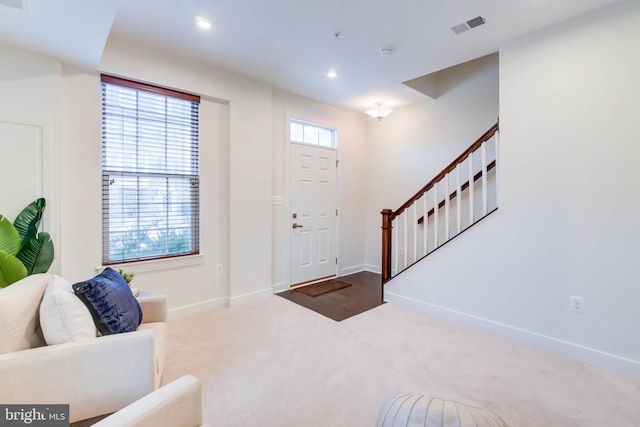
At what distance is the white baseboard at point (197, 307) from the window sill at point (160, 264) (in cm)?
45

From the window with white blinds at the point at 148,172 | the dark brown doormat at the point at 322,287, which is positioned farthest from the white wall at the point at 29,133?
the dark brown doormat at the point at 322,287

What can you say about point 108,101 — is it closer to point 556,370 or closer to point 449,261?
point 449,261

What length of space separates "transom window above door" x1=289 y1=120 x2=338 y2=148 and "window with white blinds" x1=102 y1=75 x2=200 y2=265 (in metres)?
1.39

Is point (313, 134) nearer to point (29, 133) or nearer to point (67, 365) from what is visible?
point (29, 133)

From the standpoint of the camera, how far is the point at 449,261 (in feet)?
10.4

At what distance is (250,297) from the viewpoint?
3.66 metres

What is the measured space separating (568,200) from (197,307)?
366 cm

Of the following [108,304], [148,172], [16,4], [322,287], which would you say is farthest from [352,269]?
[16,4]

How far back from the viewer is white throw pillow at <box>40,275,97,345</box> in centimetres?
139

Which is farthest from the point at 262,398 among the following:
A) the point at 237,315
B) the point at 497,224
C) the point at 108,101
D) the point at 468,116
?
the point at 468,116

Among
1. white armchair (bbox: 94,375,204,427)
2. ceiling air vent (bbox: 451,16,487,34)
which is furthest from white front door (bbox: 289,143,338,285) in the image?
white armchair (bbox: 94,375,204,427)

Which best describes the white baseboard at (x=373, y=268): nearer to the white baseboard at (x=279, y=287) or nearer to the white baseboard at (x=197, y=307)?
the white baseboard at (x=279, y=287)

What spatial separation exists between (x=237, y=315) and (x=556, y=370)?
2819 mm

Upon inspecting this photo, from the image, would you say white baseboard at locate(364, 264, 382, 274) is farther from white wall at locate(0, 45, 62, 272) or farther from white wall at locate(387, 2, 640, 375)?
white wall at locate(0, 45, 62, 272)
